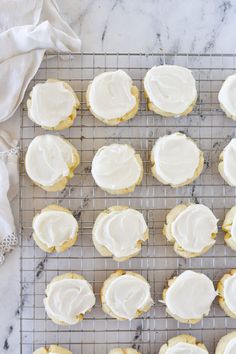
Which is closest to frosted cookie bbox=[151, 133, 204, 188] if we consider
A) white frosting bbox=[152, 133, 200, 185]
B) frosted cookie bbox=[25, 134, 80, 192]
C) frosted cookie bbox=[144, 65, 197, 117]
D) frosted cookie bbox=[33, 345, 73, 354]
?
white frosting bbox=[152, 133, 200, 185]

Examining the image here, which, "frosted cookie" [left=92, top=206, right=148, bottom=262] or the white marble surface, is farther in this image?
the white marble surface

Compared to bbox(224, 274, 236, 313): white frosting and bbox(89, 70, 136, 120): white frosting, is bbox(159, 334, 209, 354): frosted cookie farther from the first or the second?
bbox(89, 70, 136, 120): white frosting

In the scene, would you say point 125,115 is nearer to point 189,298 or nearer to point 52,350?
point 189,298

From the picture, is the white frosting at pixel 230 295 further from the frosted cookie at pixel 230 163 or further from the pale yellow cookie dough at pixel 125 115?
the pale yellow cookie dough at pixel 125 115

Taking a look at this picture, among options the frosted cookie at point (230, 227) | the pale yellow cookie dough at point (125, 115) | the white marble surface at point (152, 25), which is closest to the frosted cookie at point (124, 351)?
the frosted cookie at point (230, 227)

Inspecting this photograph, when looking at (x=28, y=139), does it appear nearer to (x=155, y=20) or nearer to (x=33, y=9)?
(x=33, y=9)

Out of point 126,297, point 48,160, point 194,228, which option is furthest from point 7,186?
point 194,228

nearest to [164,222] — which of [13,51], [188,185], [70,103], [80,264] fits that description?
[188,185]
